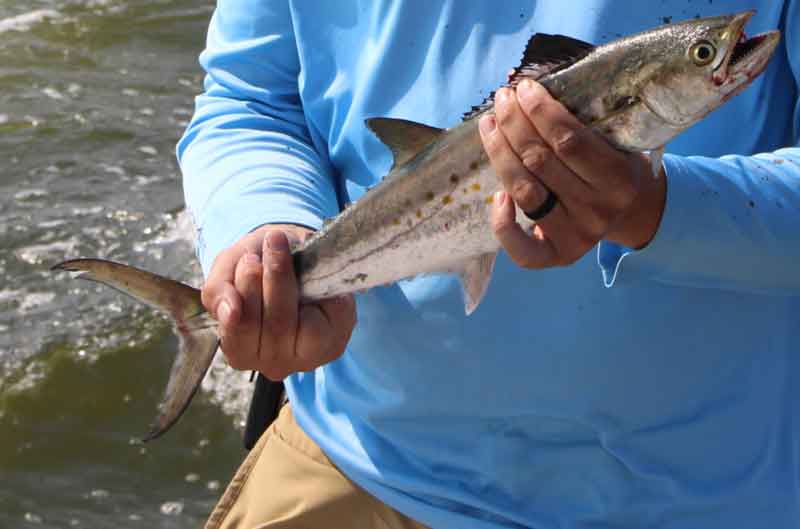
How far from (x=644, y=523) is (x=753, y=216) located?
0.68 metres

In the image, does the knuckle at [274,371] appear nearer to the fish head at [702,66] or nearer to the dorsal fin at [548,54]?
the dorsal fin at [548,54]

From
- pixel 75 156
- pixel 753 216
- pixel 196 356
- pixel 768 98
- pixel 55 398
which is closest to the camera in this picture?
pixel 753 216

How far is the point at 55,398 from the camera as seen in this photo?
4828 mm

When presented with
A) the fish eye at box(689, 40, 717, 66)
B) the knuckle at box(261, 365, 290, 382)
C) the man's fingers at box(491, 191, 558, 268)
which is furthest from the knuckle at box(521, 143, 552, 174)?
the knuckle at box(261, 365, 290, 382)

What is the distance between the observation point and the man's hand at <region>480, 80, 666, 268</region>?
72.1 inches

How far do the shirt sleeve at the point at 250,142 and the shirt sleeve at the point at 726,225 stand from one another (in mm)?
801

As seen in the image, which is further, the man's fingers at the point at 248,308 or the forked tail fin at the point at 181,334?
the forked tail fin at the point at 181,334

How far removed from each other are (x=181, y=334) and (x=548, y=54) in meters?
0.97

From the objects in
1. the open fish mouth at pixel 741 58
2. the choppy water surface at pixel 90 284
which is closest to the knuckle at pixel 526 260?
the open fish mouth at pixel 741 58

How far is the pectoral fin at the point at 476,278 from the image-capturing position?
2.13 metres

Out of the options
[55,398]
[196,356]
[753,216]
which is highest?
[753,216]

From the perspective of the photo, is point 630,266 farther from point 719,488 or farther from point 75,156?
point 75,156

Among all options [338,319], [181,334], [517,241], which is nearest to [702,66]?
[517,241]

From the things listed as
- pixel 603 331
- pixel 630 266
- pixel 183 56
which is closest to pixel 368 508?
pixel 603 331
